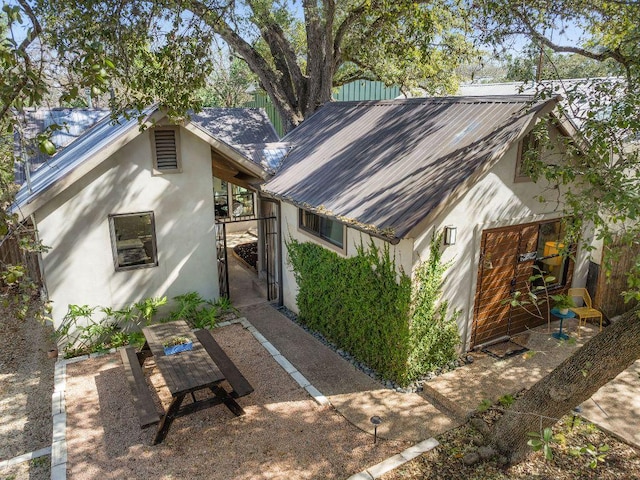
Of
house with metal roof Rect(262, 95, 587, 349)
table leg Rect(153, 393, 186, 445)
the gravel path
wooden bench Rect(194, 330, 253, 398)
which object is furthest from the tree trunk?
the gravel path

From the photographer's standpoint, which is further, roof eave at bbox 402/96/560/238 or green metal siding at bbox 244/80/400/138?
green metal siding at bbox 244/80/400/138

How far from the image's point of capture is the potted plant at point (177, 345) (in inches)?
313

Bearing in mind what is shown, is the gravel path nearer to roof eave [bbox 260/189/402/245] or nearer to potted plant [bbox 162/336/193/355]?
potted plant [bbox 162/336/193/355]

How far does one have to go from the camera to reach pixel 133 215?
408 inches

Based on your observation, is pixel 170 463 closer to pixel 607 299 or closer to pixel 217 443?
pixel 217 443

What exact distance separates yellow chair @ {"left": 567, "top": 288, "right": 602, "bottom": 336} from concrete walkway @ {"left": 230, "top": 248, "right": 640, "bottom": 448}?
47cm

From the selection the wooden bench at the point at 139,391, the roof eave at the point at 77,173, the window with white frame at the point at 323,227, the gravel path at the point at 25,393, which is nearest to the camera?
the wooden bench at the point at 139,391

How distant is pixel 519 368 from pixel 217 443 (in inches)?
223

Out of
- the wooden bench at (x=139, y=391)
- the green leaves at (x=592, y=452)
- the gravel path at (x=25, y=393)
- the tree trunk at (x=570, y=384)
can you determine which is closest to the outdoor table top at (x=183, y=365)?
the wooden bench at (x=139, y=391)

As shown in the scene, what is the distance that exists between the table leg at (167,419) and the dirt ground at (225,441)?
0.14 metres

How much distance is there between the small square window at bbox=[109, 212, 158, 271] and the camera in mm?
10312

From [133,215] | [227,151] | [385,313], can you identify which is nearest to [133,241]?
[133,215]

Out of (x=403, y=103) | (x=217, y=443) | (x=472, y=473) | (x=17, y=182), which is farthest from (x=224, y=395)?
(x=17, y=182)

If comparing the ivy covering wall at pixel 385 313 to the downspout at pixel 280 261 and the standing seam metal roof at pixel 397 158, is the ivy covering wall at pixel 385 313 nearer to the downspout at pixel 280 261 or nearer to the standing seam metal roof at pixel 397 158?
the standing seam metal roof at pixel 397 158
